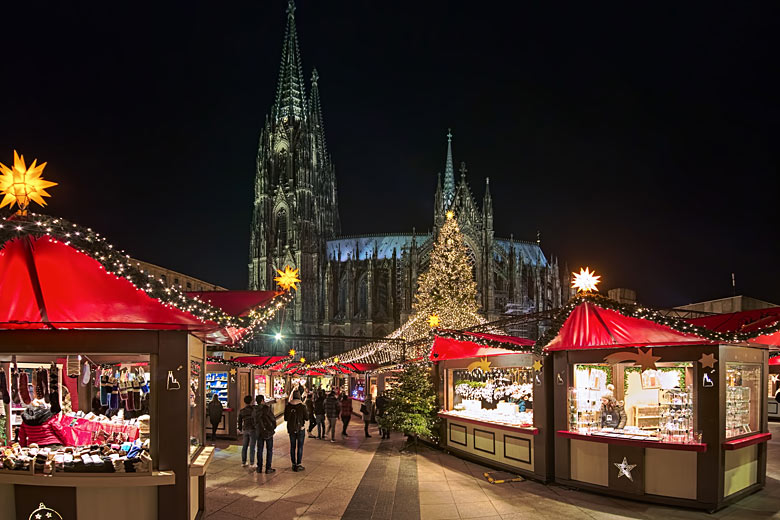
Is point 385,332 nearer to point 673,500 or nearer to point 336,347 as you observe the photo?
point 336,347

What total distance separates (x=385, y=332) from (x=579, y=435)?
53.1m

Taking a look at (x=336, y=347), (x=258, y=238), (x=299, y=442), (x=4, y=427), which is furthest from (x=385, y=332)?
(x=4, y=427)

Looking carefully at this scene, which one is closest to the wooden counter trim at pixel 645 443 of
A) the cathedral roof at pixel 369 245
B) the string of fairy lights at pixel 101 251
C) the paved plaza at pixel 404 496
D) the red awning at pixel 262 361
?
the paved plaza at pixel 404 496

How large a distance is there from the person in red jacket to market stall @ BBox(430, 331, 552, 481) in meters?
7.58

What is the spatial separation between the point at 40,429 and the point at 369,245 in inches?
2528

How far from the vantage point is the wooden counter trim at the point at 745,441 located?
8.59 meters

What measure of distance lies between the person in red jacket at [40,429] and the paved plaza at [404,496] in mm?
2312

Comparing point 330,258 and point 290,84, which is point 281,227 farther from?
point 290,84

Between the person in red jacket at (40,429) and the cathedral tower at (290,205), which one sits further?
the cathedral tower at (290,205)

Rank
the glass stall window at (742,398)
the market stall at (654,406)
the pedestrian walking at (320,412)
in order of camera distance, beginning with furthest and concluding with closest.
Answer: the pedestrian walking at (320,412), the glass stall window at (742,398), the market stall at (654,406)


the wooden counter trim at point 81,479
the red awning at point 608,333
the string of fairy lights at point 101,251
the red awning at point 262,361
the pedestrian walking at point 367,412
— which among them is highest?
the string of fairy lights at point 101,251

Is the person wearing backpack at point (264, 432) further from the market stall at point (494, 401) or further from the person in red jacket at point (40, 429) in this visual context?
the market stall at point (494, 401)

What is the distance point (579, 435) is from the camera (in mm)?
9680

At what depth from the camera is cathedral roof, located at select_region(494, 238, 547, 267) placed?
69.3 m
